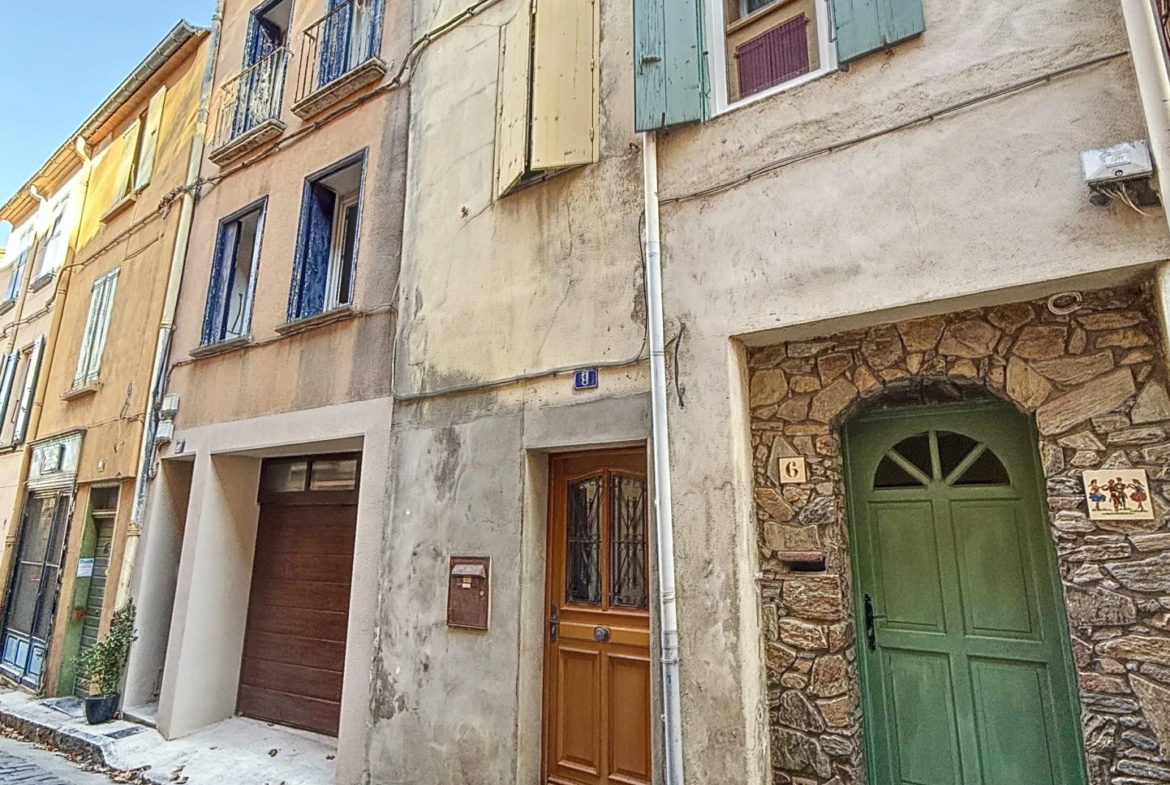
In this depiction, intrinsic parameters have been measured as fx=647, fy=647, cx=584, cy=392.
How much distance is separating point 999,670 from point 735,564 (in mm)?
1396

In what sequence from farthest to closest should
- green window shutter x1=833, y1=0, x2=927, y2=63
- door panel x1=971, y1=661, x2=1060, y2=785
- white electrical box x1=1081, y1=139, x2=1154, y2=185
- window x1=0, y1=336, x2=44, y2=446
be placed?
1. window x1=0, y1=336, x2=44, y2=446
2. green window shutter x1=833, y1=0, x2=927, y2=63
3. door panel x1=971, y1=661, x2=1060, y2=785
4. white electrical box x1=1081, y1=139, x2=1154, y2=185

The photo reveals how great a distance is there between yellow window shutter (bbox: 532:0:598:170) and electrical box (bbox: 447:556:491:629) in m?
2.89

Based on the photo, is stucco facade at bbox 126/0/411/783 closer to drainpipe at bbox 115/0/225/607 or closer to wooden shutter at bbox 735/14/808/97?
drainpipe at bbox 115/0/225/607

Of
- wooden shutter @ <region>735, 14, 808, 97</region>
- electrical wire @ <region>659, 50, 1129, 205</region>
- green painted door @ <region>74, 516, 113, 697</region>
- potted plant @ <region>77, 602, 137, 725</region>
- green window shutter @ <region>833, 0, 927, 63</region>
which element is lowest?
potted plant @ <region>77, 602, 137, 725</region>

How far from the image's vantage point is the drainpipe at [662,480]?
11.5 ft

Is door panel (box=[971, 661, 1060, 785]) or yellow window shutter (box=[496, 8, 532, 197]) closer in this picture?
door panel (box=[971, 661, 1060, 785])

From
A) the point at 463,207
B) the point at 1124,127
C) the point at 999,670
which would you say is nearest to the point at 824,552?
the point at 999,670

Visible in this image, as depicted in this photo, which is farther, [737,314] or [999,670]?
[737,314]

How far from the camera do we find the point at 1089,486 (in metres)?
2.98

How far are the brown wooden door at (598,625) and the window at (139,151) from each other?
8753mm

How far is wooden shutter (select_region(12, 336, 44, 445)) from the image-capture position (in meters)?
10.5

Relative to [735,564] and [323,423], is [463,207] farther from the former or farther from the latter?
[735,564]

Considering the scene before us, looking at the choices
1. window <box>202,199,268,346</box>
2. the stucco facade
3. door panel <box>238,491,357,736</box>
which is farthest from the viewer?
window <box>202,199,268,346</box>

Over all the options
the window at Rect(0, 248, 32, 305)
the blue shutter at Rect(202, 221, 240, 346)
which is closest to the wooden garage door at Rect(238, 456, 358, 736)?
the blue shutter at Rect(202, 221, 240, 346)
